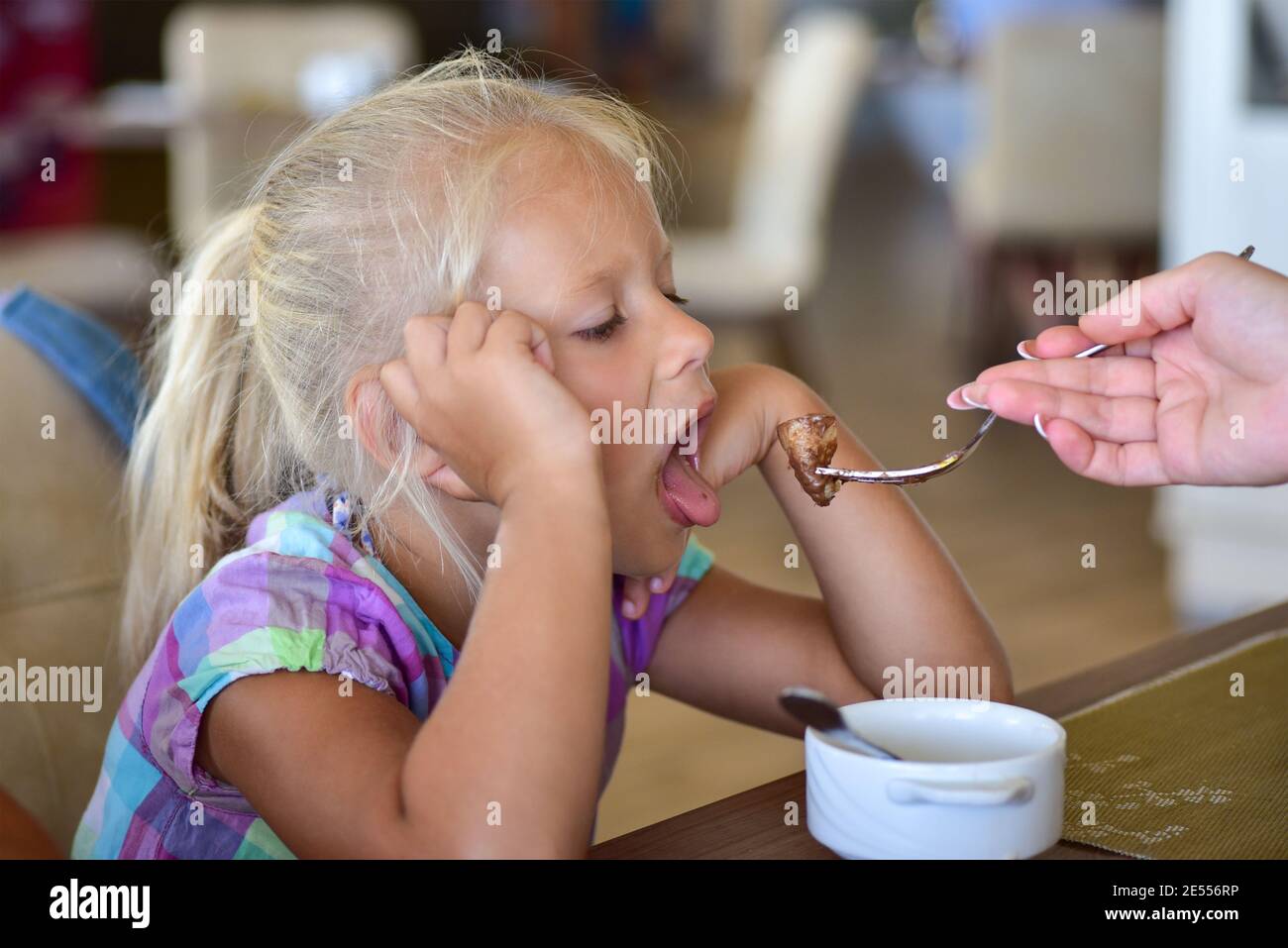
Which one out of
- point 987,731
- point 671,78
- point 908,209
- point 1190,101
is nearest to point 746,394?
point 987,731

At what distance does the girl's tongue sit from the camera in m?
0.99

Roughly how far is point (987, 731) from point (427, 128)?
0.54 metres

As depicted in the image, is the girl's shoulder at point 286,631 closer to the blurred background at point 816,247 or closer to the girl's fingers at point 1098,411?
the blurred background at point 816,247

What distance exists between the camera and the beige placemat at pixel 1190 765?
731mm

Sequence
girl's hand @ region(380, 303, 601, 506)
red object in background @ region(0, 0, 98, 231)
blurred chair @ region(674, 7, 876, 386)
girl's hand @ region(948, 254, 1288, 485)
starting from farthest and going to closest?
1. red object in background @ region(0, 0, 98, 231)
2. blurred chair @ region(674, 7, 876, 386)
3. girl's hand @ region(948, 254, 1288, 485)
4. girl's hand @ region(380, 303, 601, 506)

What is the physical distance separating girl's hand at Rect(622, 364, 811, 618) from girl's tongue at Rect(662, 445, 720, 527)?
0.09 feet

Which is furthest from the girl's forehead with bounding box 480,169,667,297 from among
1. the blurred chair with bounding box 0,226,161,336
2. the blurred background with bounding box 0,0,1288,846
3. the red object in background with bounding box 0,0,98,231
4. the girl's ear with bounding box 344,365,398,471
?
the red object in background with bounding box 0,0,98,231

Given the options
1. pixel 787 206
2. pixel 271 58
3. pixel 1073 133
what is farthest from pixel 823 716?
pixel 271 58

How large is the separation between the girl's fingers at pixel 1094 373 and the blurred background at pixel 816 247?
53 cm

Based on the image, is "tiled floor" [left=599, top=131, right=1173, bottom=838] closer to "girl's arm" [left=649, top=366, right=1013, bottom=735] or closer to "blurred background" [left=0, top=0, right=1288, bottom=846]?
"blurred background" [left=0, top=0, right=1288, bottom=846]

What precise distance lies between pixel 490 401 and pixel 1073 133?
3.92 metres

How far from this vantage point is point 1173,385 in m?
0.98

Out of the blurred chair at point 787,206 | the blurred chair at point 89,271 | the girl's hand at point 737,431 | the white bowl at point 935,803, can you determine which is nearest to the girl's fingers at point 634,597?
the girl's hand at point 737,431

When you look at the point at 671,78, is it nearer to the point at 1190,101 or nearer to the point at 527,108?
the point at 1190,101
